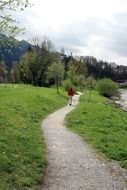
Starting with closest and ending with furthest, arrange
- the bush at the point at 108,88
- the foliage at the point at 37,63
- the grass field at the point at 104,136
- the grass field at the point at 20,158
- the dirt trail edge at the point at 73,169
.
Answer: the grass field at the point at 20,158 → the dirt trail edge at the point at 73,169 → the grass field at the point at 104,136 → the bush at the point at 108,88 → the foliage at the point at 37,63

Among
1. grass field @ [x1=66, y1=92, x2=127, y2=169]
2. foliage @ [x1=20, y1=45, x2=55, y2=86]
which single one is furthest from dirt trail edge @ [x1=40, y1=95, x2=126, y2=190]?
foliage @ [x1=20, y1=45, x2=55, y2=86]

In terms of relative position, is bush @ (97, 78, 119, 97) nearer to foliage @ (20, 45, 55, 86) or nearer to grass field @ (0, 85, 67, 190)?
foliage @ (20, 45, 55, 86)

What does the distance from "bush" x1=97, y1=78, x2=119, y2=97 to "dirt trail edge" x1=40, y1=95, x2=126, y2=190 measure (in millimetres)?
80751

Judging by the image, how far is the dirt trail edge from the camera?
13.4 meters

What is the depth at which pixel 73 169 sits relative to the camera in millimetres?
15367

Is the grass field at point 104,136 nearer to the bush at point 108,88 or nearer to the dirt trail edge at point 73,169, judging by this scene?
the dirt trail edge at point 73,169

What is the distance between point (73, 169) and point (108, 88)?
90076 mm

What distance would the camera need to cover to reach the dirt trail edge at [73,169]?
13422 mm

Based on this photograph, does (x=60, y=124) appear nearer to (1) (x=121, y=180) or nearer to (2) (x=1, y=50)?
(2) (x=1, y=50)

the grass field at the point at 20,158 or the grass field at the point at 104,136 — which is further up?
the grass field at the point at 20,158

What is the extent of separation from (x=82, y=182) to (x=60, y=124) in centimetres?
1651

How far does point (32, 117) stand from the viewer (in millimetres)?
32500

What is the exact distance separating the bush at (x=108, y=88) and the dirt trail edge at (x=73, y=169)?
80751mm

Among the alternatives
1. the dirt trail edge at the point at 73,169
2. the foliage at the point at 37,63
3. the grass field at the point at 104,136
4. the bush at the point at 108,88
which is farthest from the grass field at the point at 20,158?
the foliage at the point at 37,63
